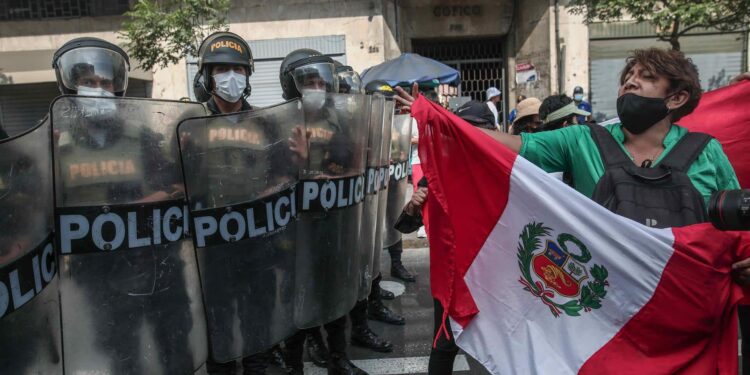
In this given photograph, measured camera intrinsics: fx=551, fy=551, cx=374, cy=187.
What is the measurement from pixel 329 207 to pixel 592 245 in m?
1.26

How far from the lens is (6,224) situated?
1.67 m

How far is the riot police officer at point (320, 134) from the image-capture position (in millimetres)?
2674

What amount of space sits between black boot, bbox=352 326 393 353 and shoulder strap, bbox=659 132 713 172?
2420 millimetres

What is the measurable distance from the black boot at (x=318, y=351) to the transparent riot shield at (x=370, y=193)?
2.05ft

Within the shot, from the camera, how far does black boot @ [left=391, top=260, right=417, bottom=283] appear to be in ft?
18.2

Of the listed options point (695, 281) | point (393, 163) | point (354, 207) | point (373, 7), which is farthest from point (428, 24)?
point (695, 281)

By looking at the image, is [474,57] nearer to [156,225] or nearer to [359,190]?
[359,190]

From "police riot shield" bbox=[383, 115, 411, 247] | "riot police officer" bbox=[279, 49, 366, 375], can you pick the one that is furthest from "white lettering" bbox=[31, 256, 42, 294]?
"police riot shield" bbox=[383, 115, 411, 247]

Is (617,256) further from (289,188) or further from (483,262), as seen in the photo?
(289,188)

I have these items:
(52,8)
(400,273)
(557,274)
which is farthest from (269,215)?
(52,8)

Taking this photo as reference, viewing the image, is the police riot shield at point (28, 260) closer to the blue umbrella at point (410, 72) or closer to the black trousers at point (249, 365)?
the black trousers at point (249, 365)

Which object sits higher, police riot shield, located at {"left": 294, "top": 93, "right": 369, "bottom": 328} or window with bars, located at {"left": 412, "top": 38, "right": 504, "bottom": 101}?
window with bars, located at {"left": 412, "top": 38, "right": 504, "bottom": 101}

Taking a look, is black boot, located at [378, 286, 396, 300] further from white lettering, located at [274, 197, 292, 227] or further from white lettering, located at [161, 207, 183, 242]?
white lettering, located at [161, 207, 183, 242]

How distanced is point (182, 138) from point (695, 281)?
6.25ft
